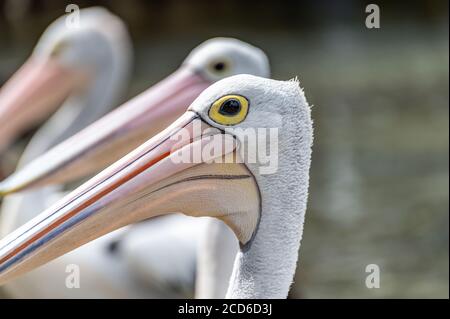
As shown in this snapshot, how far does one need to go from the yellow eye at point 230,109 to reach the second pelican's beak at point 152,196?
0.04m

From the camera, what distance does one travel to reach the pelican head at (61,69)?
18.2 ft

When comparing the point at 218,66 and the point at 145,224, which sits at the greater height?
the point at 218,66

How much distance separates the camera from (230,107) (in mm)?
2645

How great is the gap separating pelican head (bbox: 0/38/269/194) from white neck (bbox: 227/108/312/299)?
1.33 meters

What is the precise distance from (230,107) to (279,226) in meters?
0.36

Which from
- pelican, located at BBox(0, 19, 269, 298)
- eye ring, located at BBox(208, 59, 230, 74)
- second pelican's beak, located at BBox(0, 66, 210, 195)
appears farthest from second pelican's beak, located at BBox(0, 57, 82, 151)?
eye ring, located at BBox(208, 59, 230, 74)

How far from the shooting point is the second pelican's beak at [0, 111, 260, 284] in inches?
100

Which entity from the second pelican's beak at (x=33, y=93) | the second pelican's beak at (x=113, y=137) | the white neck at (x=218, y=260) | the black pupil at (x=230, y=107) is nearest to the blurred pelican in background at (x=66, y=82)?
the second pelican's beak at (x=33, y=93)

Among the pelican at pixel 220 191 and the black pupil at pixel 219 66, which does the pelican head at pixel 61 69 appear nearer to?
the black pupil at pixel 219 66

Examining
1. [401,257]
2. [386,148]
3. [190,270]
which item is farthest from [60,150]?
[386,148]

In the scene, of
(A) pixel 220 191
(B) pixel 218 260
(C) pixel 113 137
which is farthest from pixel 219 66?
(A) pixel 220 191

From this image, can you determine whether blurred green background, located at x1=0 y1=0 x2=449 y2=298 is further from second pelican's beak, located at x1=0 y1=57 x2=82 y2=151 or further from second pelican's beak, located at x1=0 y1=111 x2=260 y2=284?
second pelican's beak, located at x1=0 y1=111 x2=260 y2=284

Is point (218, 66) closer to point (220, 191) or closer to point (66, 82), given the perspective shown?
point (220, 191)
